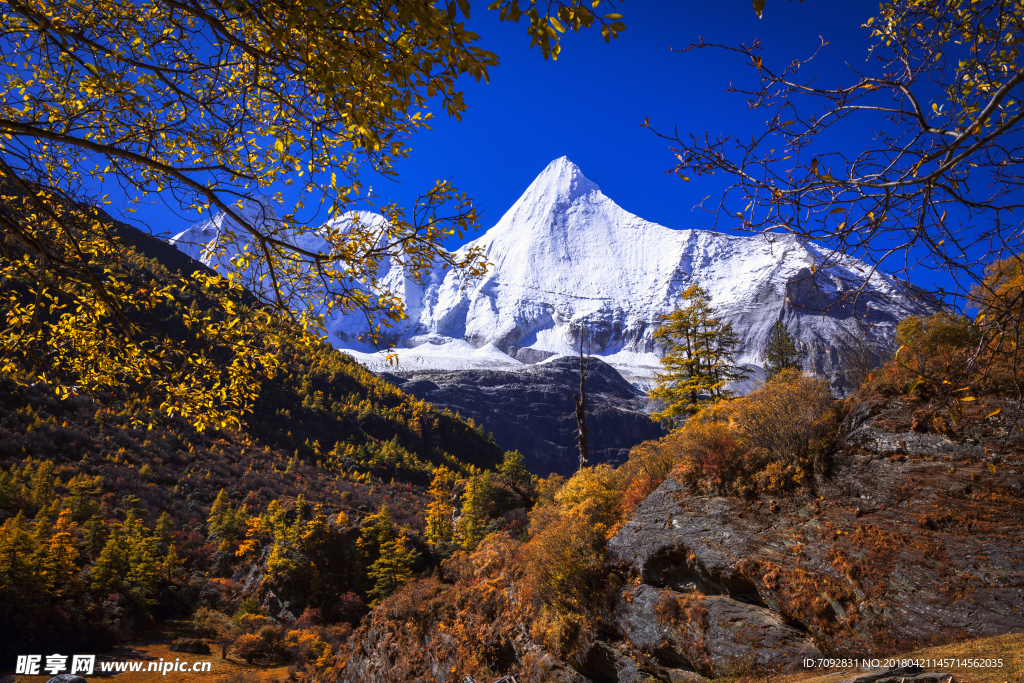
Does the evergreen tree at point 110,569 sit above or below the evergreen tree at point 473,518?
below

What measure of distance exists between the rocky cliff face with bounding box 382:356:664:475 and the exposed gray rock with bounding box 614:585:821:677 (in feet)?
364

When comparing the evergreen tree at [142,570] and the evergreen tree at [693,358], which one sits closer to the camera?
the evergreen tree at [693,358]

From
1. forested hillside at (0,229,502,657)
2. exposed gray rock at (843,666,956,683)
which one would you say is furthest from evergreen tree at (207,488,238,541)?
exposed gray rock at (843,666,956,683)

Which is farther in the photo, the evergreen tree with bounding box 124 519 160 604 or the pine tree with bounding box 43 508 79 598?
the evergreen tree with bounding box 124 519 160 604

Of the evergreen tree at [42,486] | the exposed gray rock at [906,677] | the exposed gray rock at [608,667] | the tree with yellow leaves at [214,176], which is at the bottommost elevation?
the exposed gray rock at [608,667]

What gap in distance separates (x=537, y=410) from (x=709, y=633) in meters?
135

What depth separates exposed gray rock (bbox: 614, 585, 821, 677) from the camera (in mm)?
5133

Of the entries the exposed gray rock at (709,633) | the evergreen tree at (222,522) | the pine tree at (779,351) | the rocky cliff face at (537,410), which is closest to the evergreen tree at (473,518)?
the exposed gray rock at (709,633)

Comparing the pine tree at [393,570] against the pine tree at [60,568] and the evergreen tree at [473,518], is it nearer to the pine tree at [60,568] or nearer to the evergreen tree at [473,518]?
the evergreen tree at [473,518]

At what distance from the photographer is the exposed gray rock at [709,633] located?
5.13m

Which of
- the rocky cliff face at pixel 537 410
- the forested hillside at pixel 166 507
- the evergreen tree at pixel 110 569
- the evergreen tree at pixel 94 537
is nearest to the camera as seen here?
the forested hillside at pixel 166 507

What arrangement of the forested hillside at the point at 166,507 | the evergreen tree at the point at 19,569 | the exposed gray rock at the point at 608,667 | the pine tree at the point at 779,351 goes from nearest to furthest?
the exposed gray rock at the point at 608,667 < the evergreen tree at the point at 19,569 < the forested hillside at the point at 166,507 < the pine tree at the point at 779,351

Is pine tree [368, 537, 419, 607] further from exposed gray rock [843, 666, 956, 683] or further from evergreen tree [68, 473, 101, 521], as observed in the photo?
evergreen tree [68, 473, 101, 521]

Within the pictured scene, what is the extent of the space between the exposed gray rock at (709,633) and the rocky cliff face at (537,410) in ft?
364
